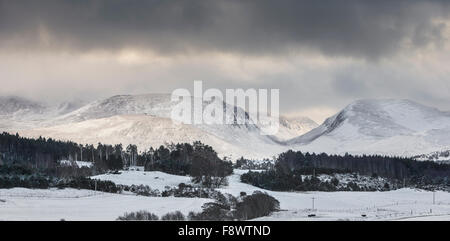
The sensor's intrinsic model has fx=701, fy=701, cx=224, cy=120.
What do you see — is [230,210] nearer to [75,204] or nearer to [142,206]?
[142,206]

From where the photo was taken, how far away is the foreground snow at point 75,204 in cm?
11506

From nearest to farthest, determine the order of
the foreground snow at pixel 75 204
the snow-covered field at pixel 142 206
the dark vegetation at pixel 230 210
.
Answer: the foreground snow at pixel 75 204 < the dark vegetation at pixel 230 210 < the snow-covered field at pixel 142 206

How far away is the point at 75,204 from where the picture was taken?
140m

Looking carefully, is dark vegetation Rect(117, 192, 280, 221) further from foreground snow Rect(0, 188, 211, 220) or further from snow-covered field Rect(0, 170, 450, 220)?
foreground snow Rect(0, 188, 211, 220)

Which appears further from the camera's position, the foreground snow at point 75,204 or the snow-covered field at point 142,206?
the snow-covered field at point 142,206

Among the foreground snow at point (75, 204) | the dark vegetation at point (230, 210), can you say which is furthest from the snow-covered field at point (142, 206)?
the dark vegetation at point (230, 210)

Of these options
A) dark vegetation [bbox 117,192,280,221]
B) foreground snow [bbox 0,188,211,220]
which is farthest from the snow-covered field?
dark vegetation [bbox 117,192,280,221]

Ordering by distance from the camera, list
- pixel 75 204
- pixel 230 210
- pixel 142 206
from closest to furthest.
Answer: pixel 142 206 → pixel 75 204 → pixel 230 210

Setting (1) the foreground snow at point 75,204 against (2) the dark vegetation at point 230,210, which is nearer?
(1) the foreground snow at point 75,204

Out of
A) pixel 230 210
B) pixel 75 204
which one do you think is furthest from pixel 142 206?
pixel 230 210

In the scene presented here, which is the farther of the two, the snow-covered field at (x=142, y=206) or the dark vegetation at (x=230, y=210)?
the snow-covered field at (x=142, y=206)

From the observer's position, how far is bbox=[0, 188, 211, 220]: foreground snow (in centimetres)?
11506

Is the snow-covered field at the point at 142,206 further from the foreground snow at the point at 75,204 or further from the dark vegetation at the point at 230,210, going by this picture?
the dark vegetation at the point at 230,210

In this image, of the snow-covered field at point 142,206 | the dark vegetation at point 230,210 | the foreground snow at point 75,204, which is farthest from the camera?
the snow-covered field at point 142,206
